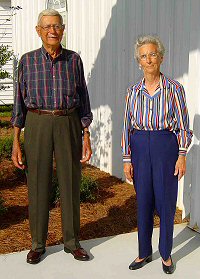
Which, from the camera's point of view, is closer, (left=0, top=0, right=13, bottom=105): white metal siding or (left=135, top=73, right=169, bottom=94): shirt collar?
(left=135, top=73, right=169, bottom=94): shirt collar

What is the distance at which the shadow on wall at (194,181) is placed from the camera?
4.73 metres

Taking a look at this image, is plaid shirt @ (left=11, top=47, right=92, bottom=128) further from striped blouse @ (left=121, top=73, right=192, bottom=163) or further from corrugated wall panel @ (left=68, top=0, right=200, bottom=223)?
corrugated wall panel @ (left=68, top=0, right=200, bottom=223)

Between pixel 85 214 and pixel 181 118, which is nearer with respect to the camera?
pixel 181 118

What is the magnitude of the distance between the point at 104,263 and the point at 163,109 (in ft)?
4.94

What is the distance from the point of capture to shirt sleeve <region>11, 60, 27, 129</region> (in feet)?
12.6

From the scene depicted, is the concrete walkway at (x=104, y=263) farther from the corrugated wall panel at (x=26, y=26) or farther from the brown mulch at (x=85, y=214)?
the corrugated wall panel at (x=26, y=26)

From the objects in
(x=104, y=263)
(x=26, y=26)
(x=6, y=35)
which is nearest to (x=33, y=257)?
(x=104, y=263)

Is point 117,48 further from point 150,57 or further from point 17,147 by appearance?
point 150,57

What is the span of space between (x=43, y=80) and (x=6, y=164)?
165 inches

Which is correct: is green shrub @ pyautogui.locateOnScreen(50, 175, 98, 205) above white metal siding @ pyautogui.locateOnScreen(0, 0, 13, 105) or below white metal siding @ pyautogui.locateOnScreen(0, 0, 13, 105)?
below

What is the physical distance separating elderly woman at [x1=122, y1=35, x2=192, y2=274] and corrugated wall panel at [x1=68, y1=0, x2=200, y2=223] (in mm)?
1283

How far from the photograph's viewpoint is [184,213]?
204 inches

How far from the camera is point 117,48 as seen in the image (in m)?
6.90

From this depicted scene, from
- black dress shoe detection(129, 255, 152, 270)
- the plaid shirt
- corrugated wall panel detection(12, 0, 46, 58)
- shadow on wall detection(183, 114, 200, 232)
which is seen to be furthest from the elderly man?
corrugated wall panel detection(12, 0, 46, 58)
